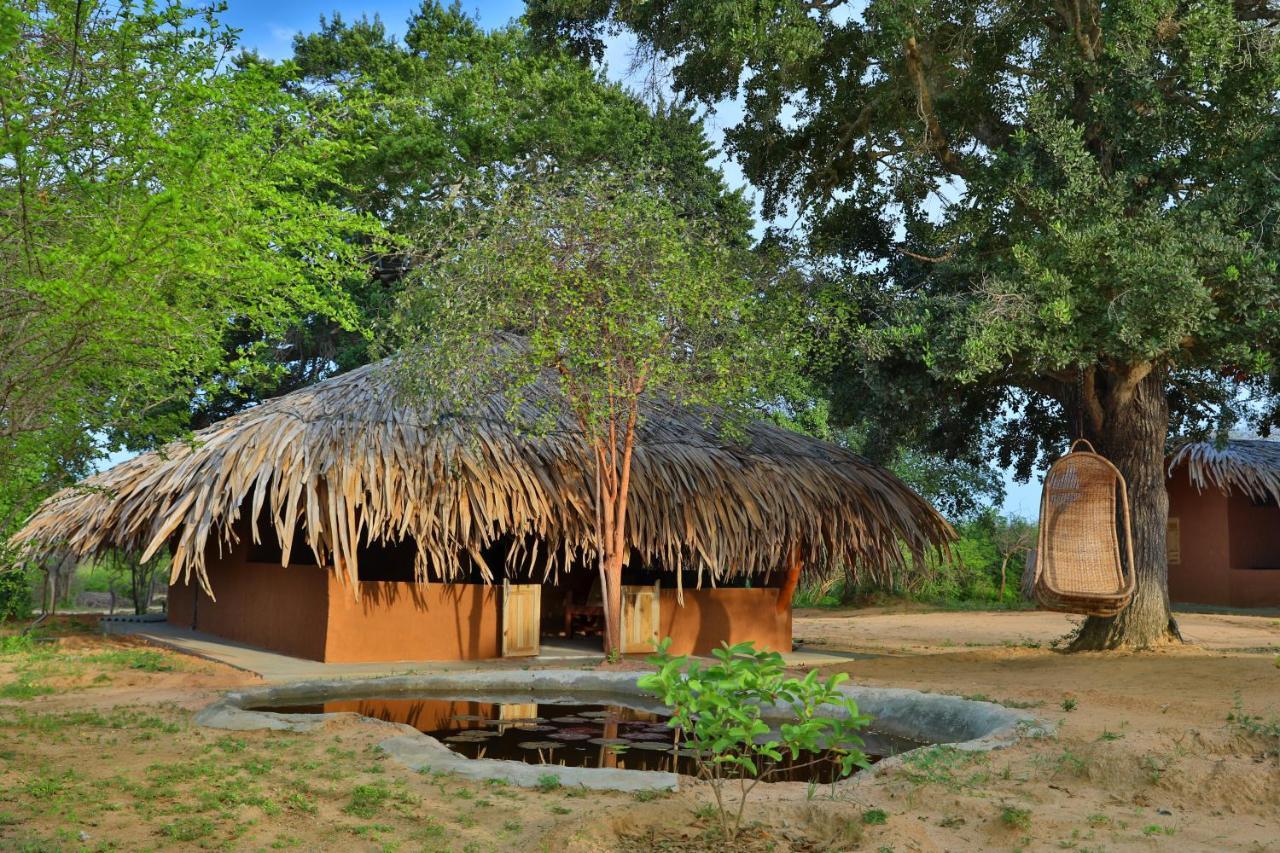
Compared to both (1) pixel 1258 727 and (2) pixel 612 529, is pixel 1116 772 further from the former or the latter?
(2) pixel 612 529

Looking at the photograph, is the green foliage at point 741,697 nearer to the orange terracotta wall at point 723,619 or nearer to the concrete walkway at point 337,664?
the concrete walkway at point 337,664

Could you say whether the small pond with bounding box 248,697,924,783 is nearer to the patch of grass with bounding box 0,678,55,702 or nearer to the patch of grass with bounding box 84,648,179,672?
the patch of grass with bounding box 0,678,55,702

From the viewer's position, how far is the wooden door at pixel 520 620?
10047mm

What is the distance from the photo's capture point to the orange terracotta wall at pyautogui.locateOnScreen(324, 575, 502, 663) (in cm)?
932

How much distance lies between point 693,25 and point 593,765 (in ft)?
22.2

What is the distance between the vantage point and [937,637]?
1446cm

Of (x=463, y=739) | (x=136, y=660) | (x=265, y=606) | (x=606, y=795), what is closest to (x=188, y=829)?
(x=606, y=795)

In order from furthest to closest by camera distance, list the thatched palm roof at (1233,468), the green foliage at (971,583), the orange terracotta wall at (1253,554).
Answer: the green foliage at (971,583) → the orange terracotta wall at (1253,554) → the thatched palm roof at (1233,468)

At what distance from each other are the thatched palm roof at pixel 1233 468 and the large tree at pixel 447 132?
27.7ft

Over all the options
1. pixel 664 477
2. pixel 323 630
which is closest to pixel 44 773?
pixel 323 630

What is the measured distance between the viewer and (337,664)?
911 centimetres

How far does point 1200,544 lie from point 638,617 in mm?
13421

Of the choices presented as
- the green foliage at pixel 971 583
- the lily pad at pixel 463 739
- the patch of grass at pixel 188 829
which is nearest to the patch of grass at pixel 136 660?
the lily pad at pixel 463 739

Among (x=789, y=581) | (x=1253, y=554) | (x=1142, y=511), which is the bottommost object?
(x=789, y=581)
